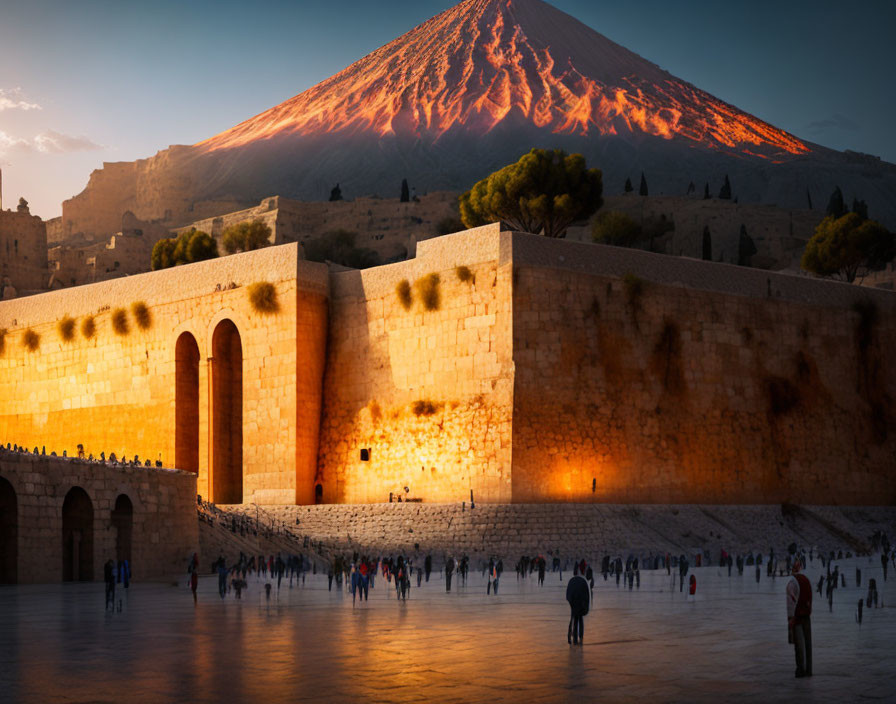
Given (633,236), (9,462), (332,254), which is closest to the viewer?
(9,462)

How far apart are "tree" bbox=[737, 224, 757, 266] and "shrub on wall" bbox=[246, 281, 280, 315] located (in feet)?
112

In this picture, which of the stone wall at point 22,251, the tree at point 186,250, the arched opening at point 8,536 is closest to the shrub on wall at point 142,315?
the tree at point 186,250

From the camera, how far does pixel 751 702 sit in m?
8.28

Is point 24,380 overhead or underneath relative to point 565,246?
underneath

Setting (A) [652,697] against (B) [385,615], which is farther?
(B) [385,615]

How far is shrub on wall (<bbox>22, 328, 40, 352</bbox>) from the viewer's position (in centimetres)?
3922

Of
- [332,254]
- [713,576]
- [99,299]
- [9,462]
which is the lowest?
[713,576]

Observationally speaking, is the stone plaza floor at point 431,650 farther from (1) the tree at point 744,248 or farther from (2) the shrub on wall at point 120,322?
(1) the tree at point 744,248

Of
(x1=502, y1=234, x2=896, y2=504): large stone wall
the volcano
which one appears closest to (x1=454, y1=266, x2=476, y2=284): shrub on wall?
(x1=502, y1=234, x2=896, y2=504): large stone wall

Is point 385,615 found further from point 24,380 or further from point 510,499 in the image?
point 24,380

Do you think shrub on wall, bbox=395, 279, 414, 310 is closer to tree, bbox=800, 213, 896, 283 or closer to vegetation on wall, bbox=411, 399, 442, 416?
vegetation on wall, bbox=411, 399, 442, 416

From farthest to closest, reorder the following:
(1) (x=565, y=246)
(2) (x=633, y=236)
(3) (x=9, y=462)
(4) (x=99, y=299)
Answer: (2) (x=633, y=236)
(4) (x=99, y=299)
(1) (x=565, y=246)
(3) (x=9, y=462)

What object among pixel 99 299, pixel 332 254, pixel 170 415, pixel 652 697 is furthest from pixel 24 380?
pixel 652 697

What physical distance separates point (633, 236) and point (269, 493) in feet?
99.7
